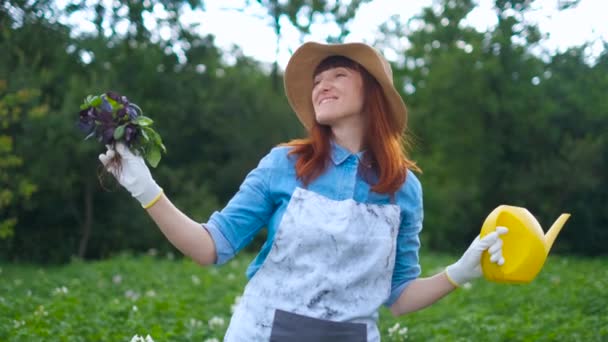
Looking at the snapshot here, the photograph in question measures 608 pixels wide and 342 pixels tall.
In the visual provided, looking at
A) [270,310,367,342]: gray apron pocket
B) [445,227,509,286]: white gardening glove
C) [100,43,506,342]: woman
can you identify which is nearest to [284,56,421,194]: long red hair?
[100,43,506,342]: woman

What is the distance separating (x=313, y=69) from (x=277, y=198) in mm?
632

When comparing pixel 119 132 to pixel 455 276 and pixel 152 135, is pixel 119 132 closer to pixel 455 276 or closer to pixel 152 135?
pixel 152 135

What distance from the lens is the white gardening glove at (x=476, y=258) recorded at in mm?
2545

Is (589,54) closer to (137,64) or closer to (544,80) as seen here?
(544,80)

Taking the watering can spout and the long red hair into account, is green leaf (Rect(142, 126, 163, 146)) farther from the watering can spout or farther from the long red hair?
the watering can spout

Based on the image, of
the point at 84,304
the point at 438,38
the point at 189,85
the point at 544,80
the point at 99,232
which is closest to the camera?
the point at 84,304

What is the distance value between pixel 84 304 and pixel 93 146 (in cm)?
887

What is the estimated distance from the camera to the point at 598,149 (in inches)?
787

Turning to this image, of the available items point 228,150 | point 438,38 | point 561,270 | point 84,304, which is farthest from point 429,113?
point 84,304

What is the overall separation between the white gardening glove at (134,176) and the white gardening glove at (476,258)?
1118 mm

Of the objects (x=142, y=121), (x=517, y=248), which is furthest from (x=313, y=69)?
(x=517, y=248)

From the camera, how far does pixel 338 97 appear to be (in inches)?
108

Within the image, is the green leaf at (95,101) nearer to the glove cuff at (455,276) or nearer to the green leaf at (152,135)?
the green leaf at (152,135)

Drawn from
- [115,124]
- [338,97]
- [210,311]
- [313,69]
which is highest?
[313,69]
